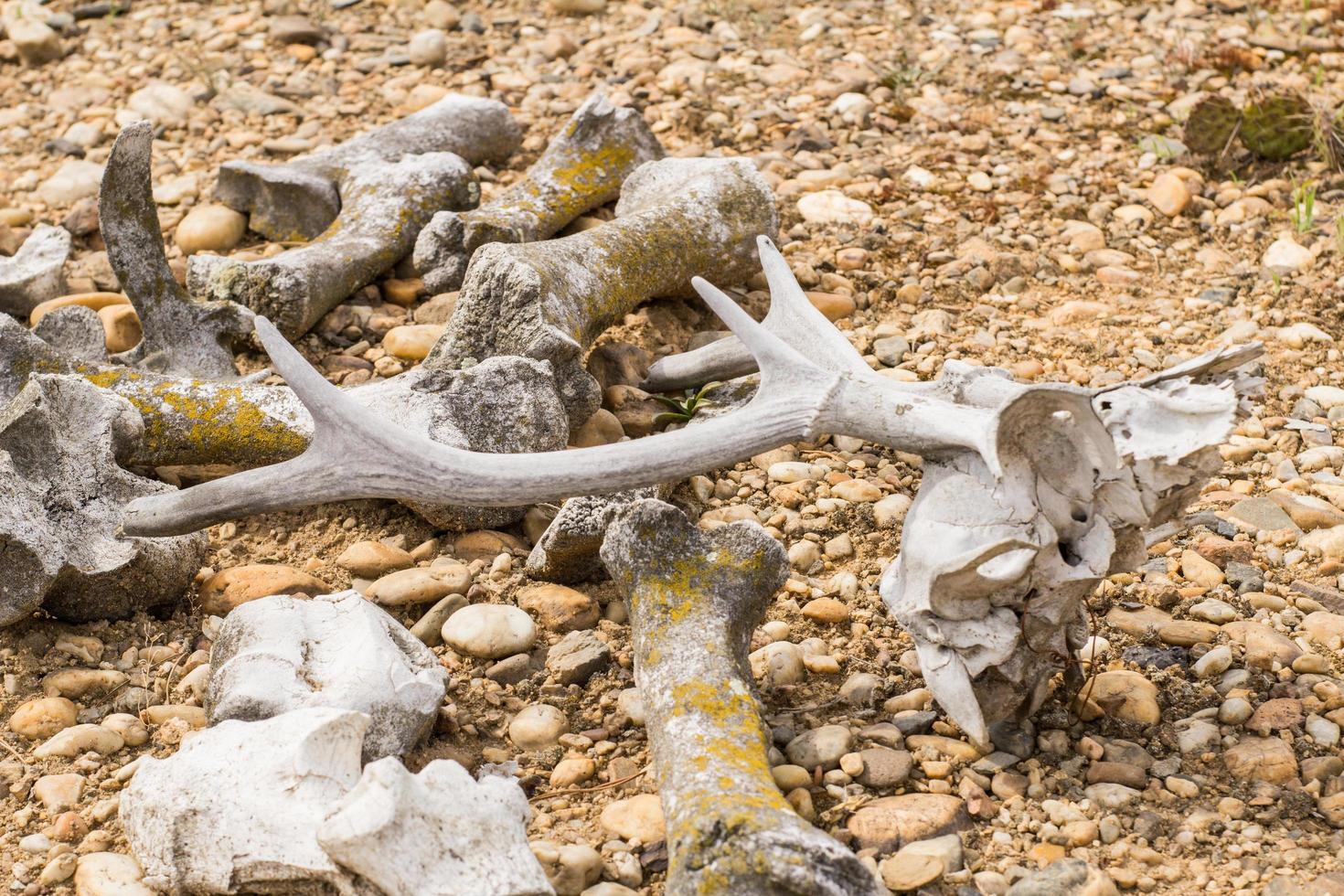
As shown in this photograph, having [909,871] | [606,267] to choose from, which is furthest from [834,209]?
[909,871]

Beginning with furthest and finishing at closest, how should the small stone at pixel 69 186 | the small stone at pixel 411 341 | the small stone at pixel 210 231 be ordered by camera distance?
1. the small stone at pixel 69 186
2. the small stone at pixel 210 231
3. the small stone at pixel 411 341

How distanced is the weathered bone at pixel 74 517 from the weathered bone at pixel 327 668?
497mm

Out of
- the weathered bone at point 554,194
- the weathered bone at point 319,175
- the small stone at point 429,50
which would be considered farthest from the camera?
the small stone at point 429,50

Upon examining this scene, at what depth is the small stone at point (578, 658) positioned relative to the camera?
3594 mm

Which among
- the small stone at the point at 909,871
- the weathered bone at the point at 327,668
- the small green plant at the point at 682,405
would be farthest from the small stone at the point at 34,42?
the small stone at the point at 909,871

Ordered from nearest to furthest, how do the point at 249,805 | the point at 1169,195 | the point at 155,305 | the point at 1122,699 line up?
the point at 249,805 → the point at 1122,699 → the point at 155,305 → the point at 1169,195

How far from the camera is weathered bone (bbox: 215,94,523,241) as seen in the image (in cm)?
559

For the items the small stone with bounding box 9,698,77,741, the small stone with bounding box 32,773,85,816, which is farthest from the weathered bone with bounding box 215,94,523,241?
the small stone with bounding box 32,773,85,816

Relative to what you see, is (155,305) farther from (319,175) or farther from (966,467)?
(966,467)

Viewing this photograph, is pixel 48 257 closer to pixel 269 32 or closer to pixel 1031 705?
pixel 269 32

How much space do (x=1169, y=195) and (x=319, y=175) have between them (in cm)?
367

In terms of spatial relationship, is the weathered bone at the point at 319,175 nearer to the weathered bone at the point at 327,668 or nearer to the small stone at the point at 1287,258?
the weathered bone at the point at 327,668

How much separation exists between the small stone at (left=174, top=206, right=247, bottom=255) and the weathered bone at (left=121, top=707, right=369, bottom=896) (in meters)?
3.27

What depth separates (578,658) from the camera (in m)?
3.62
